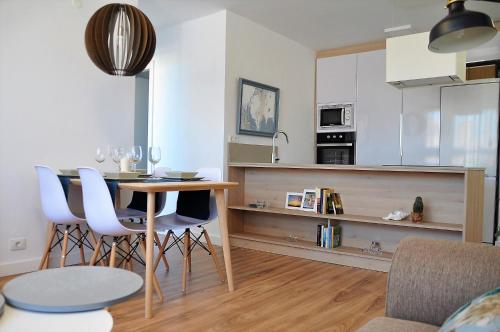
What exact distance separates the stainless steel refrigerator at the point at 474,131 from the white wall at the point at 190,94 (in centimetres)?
263

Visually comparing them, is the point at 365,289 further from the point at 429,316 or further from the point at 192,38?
the point at 192,38

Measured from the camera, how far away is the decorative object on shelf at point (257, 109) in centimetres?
486

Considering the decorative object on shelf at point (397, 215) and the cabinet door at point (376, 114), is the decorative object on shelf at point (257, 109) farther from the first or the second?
the decorative object on shelf at point (397, 215)

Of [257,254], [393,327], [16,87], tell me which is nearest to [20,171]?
[16,87]

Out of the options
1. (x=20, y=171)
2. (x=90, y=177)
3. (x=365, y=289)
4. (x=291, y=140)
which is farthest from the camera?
(x=291, y=140)

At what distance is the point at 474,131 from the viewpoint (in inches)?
181

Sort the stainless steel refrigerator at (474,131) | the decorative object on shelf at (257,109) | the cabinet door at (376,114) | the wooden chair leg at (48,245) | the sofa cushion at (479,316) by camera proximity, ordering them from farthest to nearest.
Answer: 1. the cabinet door at (376,114)
2. the decorative object on shelf at (257,109)
3. the stainless steel refrigerator at (474,131)
4. the wooden chair leg at (48,245)
5. the sofa cushion at (479,316)

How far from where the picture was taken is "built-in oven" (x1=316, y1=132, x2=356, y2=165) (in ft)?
19.0

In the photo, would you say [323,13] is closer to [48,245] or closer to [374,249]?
[374,249]

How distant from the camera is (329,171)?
4066 mm

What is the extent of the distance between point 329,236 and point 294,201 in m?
0.55

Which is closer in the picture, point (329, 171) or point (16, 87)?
point (16, 87)

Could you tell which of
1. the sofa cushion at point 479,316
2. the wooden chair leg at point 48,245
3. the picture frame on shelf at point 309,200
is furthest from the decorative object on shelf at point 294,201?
the sofa cushion at point 479,316

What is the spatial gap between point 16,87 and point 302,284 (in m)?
2.64
